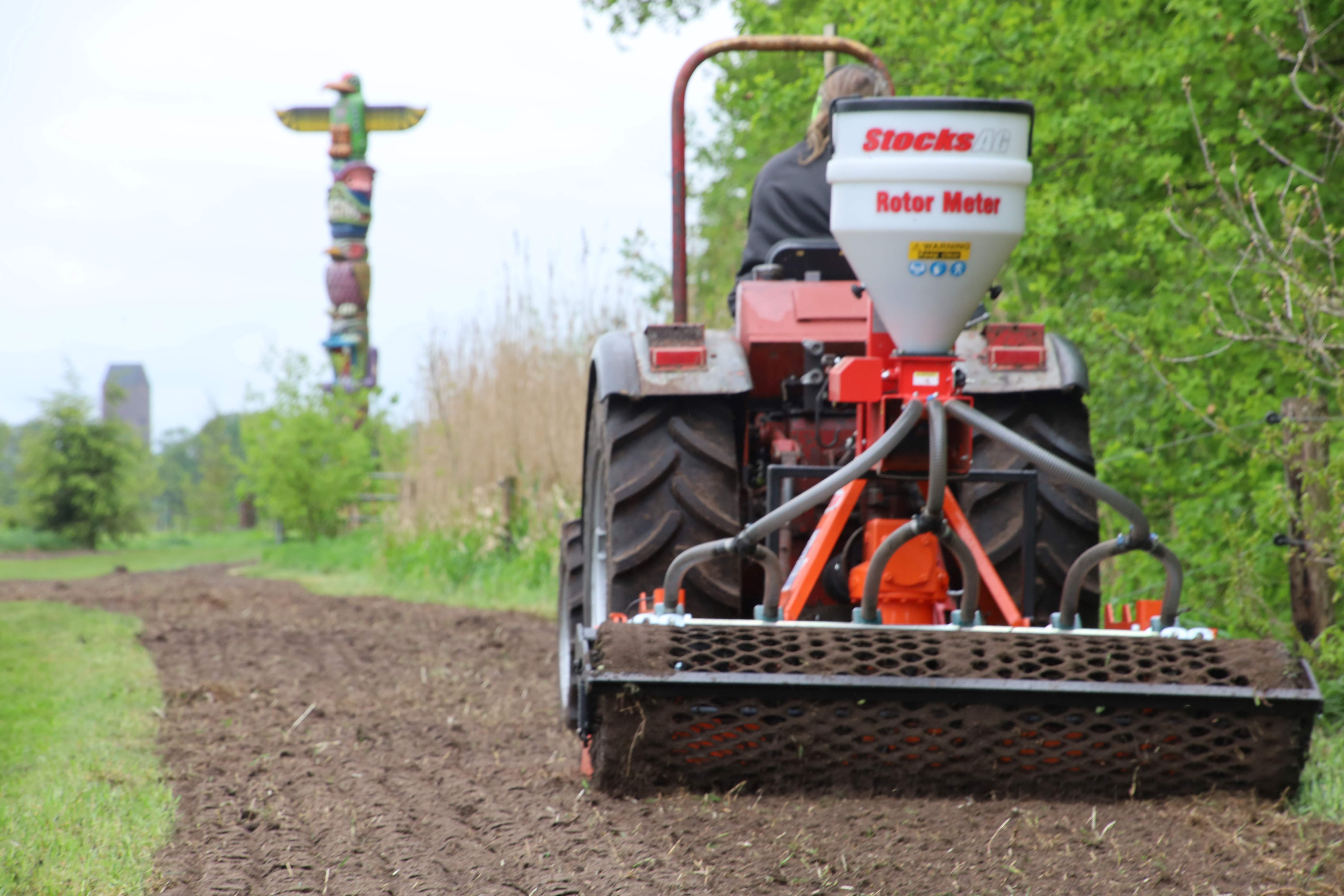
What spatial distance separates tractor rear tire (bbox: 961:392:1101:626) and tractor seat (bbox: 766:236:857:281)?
22.6 inches

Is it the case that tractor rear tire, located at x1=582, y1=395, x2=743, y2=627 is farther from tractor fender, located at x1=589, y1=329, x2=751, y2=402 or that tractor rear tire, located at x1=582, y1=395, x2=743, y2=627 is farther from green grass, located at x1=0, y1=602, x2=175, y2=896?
green grass, located at x1=0, y1=602, x2=175, y2=896

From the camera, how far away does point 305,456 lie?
1523 cm

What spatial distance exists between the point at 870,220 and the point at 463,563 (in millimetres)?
7580

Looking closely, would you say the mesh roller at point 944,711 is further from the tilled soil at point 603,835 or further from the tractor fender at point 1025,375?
the tractor fender at point 1025,375

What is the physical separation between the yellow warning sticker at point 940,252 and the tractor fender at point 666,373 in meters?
0.60

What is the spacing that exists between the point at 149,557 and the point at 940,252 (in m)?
16.5

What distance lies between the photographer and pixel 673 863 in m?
2.59

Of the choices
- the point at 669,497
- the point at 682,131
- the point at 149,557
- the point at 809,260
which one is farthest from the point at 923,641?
the point at 149,557

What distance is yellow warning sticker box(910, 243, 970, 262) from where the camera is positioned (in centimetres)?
288

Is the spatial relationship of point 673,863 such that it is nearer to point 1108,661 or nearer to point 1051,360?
point 1108,661

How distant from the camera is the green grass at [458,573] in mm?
9141

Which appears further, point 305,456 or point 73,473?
point 73,473

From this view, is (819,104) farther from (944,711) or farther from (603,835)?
(603,835)

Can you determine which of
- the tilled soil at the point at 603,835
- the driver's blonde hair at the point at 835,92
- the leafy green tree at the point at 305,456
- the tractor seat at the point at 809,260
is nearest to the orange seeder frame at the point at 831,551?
the tilled soil at the point at 603,835
